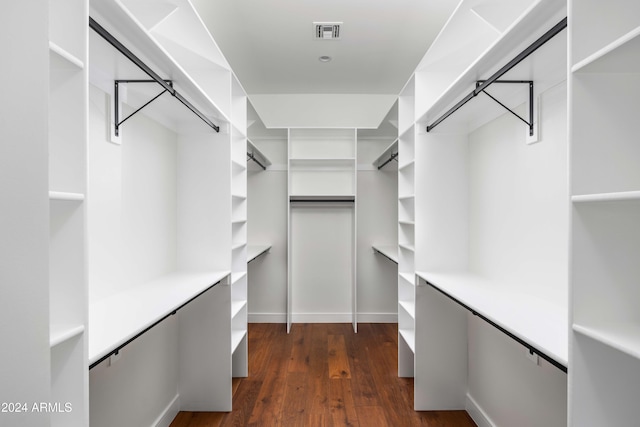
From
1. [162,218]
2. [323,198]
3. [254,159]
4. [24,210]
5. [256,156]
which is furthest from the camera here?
[323,198]

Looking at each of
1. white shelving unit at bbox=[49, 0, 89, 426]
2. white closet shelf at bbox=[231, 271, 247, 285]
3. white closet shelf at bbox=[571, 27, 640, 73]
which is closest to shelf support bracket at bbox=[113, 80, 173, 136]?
white shelving unit at bbox=[49, 0, 89, 426]

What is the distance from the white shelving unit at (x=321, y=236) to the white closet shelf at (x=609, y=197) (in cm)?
339

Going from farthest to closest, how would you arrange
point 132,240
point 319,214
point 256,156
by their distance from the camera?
point 319,214 → point 256,156 → point 132,240

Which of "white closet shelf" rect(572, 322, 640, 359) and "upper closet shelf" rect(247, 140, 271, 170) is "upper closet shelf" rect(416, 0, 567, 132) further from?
"upper closet shelf" rect(247, 140, 271, 170)

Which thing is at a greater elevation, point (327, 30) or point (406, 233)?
point (327, 30)

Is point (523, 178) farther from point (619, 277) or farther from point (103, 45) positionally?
point (103, 45)

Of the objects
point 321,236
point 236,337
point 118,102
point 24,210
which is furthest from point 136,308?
point 321,236

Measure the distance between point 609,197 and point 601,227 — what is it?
0.50ft

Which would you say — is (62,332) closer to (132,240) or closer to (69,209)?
(69,209)

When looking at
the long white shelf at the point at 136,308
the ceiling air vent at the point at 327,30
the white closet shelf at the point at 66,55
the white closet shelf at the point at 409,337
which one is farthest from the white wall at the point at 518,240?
the white closet shelf at the point at 66,55

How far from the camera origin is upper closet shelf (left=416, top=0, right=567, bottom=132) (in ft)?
3.70

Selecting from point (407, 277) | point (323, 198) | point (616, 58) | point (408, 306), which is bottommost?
point (408, 306)

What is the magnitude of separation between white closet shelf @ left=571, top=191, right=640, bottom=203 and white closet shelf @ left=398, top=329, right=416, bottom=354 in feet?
6.04

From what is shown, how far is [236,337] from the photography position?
267 centimetres
